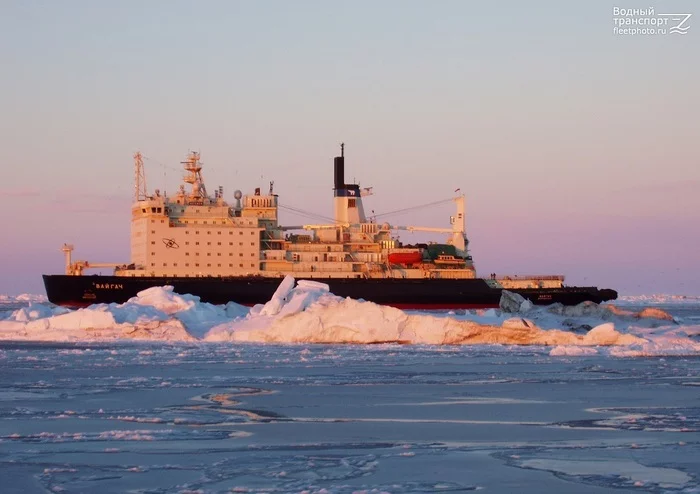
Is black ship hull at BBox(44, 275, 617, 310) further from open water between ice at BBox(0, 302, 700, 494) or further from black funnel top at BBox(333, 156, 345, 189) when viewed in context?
open water between ice at BBox(0, 302, 700, 494)

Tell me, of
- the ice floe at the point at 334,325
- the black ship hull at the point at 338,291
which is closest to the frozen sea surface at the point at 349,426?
the ice floe at the point at 334,325

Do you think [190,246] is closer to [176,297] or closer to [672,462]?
[176,297]

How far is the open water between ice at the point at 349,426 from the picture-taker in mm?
7699

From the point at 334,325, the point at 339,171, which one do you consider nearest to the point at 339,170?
the point at 339,171

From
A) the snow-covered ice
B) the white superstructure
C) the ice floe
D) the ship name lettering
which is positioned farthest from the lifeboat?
the snow-covered ice

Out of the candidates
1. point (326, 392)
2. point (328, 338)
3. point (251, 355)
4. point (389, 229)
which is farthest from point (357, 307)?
point (389, 229)

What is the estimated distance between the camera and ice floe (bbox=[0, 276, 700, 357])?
70.0 feet

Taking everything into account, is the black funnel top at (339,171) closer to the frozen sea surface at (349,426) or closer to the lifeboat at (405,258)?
the lifeboat at (405,258)

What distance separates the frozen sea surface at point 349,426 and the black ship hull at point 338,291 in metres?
22.4

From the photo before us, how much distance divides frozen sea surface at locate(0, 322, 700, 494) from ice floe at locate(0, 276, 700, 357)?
3.65 meters

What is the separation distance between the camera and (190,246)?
4109 centimetres

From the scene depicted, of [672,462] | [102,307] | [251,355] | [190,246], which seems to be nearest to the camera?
[672,462]

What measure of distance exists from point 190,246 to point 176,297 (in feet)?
49.2

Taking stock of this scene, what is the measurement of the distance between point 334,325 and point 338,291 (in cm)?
1909
